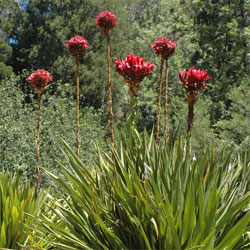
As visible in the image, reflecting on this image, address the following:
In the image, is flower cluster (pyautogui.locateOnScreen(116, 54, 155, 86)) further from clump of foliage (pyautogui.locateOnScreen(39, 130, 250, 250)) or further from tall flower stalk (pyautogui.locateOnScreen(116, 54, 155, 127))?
clump of foliage (pyautogui.locateOnScreen(39, 130, 250, 250))

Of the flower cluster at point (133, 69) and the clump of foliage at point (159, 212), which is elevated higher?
the flower cluster at point (133, 69)

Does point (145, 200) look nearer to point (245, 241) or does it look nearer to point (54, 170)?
point (245, 241)

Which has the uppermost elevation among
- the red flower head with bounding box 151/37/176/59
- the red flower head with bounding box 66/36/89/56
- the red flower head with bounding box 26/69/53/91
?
the red flower head with bounding box 151/37/176/59

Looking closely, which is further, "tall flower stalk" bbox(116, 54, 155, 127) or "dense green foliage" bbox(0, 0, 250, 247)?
"tall flower stalk" bbox(116, 54, 155, 127)

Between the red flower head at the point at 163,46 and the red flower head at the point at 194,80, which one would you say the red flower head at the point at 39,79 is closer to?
the red flower head at the point at 163,46

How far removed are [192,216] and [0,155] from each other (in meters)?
8.20

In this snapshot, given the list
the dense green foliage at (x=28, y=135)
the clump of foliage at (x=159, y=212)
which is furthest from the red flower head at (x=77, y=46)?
the dense green foliage at (x=28, y=135)

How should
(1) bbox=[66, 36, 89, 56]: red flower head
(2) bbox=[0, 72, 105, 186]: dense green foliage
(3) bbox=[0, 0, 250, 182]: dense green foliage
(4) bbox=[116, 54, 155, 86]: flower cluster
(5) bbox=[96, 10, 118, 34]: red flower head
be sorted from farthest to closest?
(3) bbox=[0, 0, 250, 182]: dense green foliage < (2) bbox=[0, 72, 105, 186]: dense green foliage < (1) bbox=[66, 36, 89, 56]: red flower head < (5) bbox=[96, 10, 118, 34]: red flower head < (4) bbox=[116, 54, 155, 86]: flower cluster

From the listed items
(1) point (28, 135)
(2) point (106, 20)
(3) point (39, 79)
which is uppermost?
(2) point (106, 20)

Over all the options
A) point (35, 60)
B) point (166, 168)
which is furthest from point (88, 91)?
point (166, 168)

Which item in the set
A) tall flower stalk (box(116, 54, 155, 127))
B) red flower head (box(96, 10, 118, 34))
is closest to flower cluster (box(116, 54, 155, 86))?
tall flower stalk (box(116, 54, 155, 127))

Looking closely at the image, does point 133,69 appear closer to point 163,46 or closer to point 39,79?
point 163,46

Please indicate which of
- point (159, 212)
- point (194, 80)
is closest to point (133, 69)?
point (194, 80)

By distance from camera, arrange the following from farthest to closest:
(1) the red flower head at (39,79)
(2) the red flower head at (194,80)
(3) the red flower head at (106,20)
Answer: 1. (1) the red flower head at (39,79)
2. (3) the red flower head at (106,20)
3. (2) the red flower head at (194,80)
